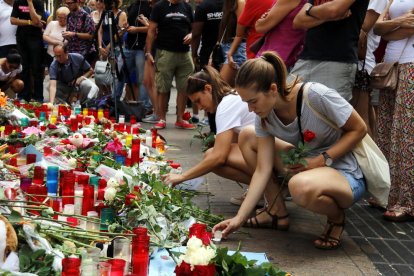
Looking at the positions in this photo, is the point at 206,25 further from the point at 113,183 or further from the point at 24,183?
the point at 24,183

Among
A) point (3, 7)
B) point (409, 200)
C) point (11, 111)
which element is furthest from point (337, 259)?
point (3, 7)

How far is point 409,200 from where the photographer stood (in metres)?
5.04

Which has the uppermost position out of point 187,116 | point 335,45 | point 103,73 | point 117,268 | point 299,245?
point 335,45

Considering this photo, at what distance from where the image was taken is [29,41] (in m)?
11.0

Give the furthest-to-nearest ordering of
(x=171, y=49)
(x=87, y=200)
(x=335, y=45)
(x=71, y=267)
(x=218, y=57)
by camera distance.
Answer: (x=171, y=49) < (x=218, y=57) < (x=335, y=45) < (x=87, y=200) < (x=71, y=267)

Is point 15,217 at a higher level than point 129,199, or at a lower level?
higher

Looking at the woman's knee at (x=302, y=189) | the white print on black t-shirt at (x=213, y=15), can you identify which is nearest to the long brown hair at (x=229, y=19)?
the white print on black t-shirt at (x=213, y=15)

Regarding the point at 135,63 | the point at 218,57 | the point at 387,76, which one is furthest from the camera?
the point at 135,63

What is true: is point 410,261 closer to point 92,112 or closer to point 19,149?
point 19,149

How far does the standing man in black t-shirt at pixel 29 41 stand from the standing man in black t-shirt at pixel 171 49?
229 cm

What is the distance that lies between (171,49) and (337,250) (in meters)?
5.70

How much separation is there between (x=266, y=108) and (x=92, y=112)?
4.54m

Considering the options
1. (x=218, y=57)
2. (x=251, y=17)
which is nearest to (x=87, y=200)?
(x=251, y=17)

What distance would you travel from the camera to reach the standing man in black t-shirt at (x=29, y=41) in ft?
35.6
